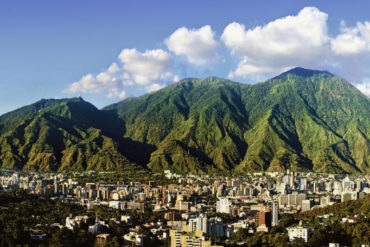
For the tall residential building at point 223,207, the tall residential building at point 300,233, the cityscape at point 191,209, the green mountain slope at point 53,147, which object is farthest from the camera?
the green mountain slope at point 53,147

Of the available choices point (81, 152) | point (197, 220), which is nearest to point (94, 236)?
point (197, 220)

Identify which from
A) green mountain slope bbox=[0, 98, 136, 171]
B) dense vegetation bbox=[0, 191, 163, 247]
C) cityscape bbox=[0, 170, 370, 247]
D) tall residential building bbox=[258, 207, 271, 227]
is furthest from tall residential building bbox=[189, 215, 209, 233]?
green mountain slope bbox=[0, 98, 136, 171]

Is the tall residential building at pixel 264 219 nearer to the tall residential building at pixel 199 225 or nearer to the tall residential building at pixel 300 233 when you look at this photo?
the tall residential building at pixel 199 225

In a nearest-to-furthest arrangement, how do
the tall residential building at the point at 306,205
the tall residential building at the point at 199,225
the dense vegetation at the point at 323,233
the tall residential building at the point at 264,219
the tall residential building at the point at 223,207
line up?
the dense vegetation at the point at 323,233 → the tall residential building at the point at 199,225 → the tall residential building at the point at 264,219 → the tall residential building at the point at 223,207 → the tall residential building at the point at 306,205

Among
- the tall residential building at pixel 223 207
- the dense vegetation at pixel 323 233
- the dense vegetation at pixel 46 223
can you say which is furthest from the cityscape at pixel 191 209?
the dense vegetation at pixel 323 233

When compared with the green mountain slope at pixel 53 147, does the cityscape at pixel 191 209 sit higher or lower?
lower

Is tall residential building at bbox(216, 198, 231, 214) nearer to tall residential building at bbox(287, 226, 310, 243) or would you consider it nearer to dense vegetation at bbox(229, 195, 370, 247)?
dense vegetation at bbox(229, 195, 370, 247)

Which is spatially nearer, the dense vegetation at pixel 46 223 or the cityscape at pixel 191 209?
the dense vegetation at pixel 46 223

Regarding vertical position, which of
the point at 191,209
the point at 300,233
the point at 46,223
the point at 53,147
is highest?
the point at 53,147

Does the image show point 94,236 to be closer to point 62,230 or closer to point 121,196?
point 62,230

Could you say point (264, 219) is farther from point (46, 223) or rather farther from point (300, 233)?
point (46, 223)

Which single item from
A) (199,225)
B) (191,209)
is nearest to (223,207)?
(191,209)
